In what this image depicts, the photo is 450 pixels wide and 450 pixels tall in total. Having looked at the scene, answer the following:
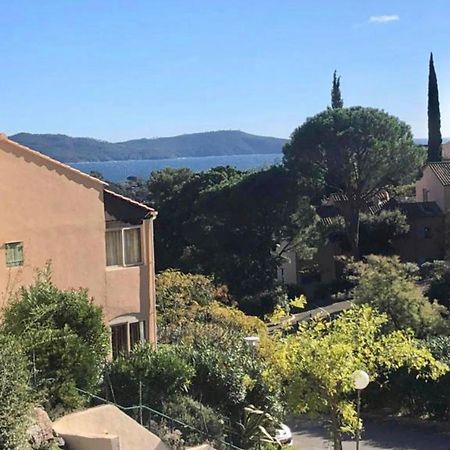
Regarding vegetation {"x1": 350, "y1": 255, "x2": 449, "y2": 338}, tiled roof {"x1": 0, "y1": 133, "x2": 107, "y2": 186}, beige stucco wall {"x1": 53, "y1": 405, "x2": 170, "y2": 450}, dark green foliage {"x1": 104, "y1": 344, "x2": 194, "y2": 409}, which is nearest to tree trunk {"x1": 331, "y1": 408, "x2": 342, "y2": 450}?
dark green foliage {"x1": 104, "y1": 344, "x2": 194, "y2": 409}

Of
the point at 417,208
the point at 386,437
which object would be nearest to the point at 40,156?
the point at 386,437

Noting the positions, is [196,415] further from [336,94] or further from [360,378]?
[336,94]

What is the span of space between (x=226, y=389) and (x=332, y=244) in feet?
126

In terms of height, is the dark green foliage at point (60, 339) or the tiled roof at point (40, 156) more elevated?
the tiled roof at point (40, 156)

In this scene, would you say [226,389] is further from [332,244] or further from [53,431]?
[332,244]

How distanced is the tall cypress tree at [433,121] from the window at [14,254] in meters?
61.8

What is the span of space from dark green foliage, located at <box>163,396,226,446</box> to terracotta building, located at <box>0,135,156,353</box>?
5.49 meters

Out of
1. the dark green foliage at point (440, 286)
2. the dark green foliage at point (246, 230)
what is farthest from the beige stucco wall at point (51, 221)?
the dark green foliage at point (246, 230)

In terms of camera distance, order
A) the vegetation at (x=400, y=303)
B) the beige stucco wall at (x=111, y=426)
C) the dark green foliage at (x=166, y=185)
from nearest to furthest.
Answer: the beige stucco wall at (x=111, y=426) < the vegetation at (x=400, y=303) < the dark green foliage at (x=166, y=185)

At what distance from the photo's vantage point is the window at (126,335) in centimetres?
1955

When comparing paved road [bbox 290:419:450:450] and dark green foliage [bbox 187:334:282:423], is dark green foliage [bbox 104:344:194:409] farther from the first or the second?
paved road [bbox 290:419:450:450]

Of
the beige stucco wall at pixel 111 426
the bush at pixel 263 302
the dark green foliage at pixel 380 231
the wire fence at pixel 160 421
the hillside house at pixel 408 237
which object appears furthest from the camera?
the hillside house at pixel 408 237

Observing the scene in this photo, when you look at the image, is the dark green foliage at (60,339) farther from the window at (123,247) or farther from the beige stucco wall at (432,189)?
the beige stucco wall at (432,189)

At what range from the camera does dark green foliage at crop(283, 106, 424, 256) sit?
4772 cm
